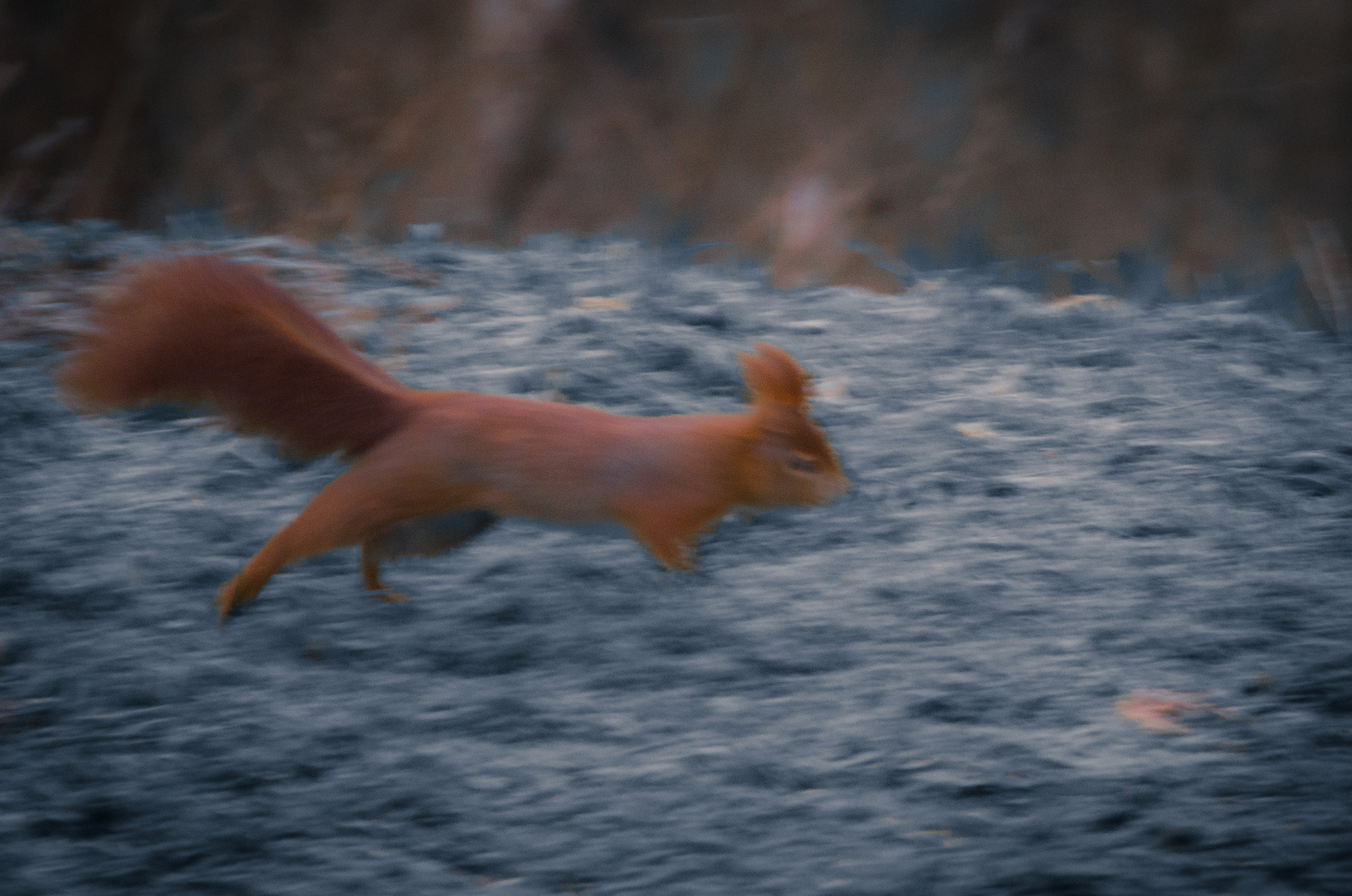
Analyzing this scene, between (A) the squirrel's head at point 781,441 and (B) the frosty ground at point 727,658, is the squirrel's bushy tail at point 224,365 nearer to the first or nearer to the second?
(B) the frosty ground at point 727,658

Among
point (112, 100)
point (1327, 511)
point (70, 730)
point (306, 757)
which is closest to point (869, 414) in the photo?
point (1327, 511)

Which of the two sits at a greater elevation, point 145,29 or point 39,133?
point 145,29

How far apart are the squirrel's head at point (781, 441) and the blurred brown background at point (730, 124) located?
1861 mm

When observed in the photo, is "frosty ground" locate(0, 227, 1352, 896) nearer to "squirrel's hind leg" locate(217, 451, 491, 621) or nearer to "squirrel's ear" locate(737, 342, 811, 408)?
"squirrel's hind leg" locate(217, 451, 491, 621)

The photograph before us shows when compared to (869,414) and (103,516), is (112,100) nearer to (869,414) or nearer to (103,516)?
(103,516)

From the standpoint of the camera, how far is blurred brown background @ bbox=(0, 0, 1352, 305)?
368 cm

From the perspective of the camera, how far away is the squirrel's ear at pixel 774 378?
170 centimetres

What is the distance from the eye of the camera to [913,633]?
1564mm

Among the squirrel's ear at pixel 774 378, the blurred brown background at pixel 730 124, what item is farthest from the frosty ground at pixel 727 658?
the blurred brown background at pixel 730 124

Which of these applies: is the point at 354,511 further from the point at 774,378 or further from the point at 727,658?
the point at 774,378

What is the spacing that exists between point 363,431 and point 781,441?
0.64m

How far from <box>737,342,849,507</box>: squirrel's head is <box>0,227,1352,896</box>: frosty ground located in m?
0.16

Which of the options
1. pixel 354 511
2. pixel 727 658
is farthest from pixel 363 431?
pixel 727 658

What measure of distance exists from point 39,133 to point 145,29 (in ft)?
1.82
